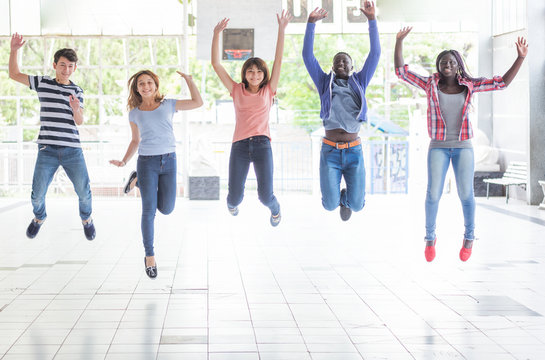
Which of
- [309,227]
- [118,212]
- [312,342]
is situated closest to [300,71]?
[118,212]

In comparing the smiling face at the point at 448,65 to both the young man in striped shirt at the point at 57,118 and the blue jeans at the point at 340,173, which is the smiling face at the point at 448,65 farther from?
the young man in striped shirt at the point at 57,118

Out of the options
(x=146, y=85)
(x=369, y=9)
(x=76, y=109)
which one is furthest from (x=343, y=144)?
(x=76, y=109)

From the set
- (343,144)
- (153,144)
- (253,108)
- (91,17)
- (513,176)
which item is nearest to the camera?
(153,144)

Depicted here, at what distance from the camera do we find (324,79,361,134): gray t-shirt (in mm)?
5922

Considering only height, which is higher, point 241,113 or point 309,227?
point 241,113

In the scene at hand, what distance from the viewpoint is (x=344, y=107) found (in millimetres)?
5953

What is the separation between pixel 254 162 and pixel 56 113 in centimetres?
152

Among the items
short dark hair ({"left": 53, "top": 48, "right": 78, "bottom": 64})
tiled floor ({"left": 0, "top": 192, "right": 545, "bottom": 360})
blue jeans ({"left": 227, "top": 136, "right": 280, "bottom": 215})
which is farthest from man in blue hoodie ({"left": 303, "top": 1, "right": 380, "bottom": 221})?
short dark hair ({"left": 53, "top": 48, "right": 78, "bottom": 64})

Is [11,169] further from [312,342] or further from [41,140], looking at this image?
[312,342]

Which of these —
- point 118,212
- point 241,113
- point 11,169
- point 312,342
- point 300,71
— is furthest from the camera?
point 300,71

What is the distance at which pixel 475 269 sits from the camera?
6.81m

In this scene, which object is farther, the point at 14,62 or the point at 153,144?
the point at 14,62

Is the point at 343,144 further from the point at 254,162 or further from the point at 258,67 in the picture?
the point at 258,67

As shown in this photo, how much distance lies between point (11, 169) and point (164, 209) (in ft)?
36.3
